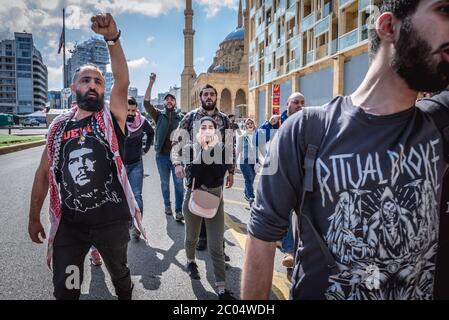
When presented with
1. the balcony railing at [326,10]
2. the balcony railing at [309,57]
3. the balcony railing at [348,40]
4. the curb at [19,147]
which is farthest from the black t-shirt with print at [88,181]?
the balcony railing at [309,57]

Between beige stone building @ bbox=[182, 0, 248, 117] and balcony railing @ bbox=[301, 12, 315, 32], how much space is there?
1190 inches

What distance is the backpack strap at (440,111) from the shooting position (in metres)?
1.33

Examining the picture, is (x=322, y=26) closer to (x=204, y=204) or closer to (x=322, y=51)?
(x=322, y=51)

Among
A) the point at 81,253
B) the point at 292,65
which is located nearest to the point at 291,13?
the point at 292,65

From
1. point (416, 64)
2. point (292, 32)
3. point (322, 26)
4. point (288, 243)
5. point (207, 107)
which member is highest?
point (292, 32)

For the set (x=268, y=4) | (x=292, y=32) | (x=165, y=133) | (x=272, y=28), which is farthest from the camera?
(x=268, y=4)

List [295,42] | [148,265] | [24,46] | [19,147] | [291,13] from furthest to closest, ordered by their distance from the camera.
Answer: [24,46] → [291,13] → [295,42] → [19,147] → [148,265]

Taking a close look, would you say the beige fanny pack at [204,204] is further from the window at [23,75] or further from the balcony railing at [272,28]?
the window at [23,75]

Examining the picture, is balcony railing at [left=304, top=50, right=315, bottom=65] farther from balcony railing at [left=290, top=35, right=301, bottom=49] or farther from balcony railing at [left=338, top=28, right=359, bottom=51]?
balcony railing at [left=338, top=28, right=359, bottom=51]

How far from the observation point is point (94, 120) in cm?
269

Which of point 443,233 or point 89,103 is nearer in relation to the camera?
point 443,233

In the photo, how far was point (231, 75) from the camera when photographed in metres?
67.1

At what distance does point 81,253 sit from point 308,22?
28294 mm
